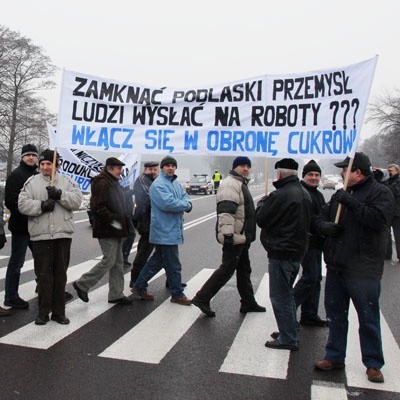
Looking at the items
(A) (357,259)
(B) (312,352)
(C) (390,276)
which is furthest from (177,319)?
(C) (390,276)

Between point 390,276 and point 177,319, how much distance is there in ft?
14.7

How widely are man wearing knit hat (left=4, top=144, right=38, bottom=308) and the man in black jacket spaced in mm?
3662

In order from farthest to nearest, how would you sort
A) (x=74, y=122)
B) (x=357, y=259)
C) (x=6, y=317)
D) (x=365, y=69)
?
(x=74, y=122) → (x=6, y=317) → (x=365, y=69) → (x=357, y=259)

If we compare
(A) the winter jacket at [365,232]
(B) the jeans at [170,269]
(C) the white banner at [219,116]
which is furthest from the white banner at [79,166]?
(A) the winter jacket at [365,232]

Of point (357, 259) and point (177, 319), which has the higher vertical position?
point (357, 259)

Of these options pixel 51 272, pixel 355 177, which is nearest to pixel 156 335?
pixel 51 272

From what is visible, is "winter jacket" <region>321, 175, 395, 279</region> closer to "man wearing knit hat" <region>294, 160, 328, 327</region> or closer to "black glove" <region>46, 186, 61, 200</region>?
"man wearing knit hat" <region>294, 160, 328, 327</region>

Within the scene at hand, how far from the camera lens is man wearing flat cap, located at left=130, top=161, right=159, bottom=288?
24.0 ft

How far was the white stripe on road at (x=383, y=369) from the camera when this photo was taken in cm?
410

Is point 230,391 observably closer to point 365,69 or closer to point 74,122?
point 365,69

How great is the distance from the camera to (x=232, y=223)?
5.63 m

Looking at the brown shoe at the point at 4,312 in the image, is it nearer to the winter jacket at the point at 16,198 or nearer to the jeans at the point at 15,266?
the jeans at the point at 15,266

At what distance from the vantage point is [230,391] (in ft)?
12.8

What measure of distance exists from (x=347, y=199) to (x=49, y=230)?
10.5 ft
